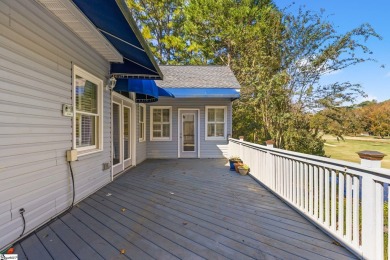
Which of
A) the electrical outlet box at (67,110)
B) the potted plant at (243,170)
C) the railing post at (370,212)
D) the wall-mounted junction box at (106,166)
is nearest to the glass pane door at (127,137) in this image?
the wall-mounted junction box at (106,166)

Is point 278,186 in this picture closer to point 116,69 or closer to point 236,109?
point 116,69

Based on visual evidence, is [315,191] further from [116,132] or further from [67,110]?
[116,132]

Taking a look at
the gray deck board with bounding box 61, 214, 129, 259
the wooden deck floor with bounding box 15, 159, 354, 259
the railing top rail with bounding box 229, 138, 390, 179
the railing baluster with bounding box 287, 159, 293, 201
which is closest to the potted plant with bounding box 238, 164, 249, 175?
the wooden deck floor with bounding box 15, 159, 354, 259

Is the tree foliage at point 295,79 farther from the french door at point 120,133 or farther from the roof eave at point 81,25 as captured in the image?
the roof eave at point 81,25

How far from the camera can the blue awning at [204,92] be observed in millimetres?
8234

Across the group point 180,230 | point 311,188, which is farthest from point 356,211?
point 180,230

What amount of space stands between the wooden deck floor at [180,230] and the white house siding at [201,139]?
188 inches

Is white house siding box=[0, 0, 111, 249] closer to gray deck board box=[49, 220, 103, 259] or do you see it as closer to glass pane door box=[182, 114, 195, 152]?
gray deck board box=[49, 220, 103, 259]

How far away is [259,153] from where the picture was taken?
518 centimetres

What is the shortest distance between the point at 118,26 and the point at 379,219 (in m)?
3.72

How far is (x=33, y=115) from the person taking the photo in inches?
104

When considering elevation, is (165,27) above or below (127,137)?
above

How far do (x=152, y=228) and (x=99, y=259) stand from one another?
770 mm

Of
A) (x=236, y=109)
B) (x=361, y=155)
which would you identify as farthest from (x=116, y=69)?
(x=236, y=109)
